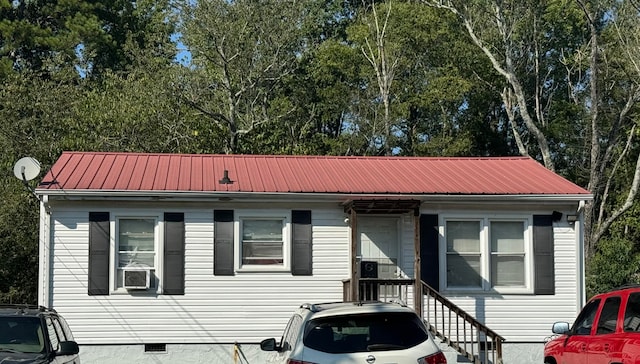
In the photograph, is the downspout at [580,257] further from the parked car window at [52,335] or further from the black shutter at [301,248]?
the parked car window at [52,335]

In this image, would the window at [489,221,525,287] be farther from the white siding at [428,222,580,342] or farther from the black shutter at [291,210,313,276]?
the black shutter at [291,210,313,276]

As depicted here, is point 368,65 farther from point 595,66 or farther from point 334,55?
point 595,66

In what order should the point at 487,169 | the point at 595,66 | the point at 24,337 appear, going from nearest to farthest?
1. the point at 24,337
2. the point at 487,169
3. the point at 595,66

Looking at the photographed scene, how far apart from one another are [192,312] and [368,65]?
22270mm

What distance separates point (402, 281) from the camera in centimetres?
1562

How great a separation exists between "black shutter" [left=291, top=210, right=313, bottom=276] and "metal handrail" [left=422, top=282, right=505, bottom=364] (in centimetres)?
225

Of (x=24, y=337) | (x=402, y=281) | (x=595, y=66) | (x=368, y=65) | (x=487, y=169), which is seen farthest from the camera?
(x=368, y=65)

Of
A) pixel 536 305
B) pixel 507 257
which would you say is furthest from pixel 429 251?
pixel 536 305

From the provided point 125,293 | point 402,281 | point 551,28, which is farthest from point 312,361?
point 551,28

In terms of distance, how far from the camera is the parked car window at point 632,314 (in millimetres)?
9016

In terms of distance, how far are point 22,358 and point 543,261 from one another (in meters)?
10.6

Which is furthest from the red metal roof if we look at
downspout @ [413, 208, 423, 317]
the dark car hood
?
the dark car hood

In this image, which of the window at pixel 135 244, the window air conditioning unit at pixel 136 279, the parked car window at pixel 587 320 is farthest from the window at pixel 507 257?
the window air conditioning unit at pixel 136 279

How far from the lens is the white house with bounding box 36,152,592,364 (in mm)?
15922
